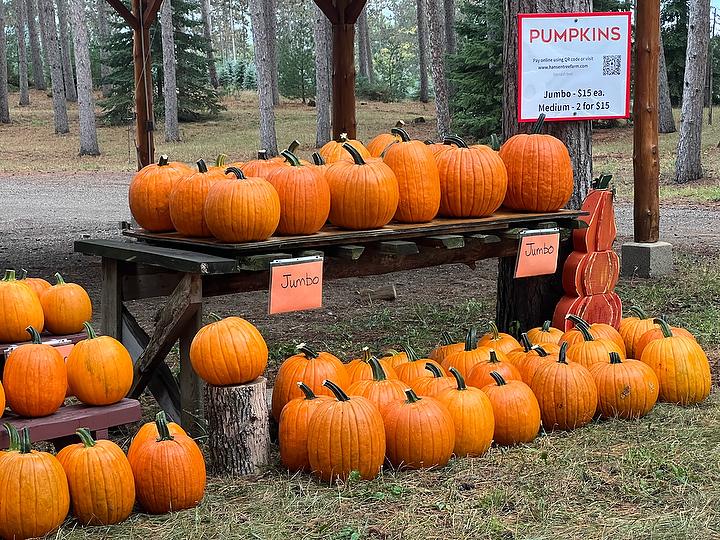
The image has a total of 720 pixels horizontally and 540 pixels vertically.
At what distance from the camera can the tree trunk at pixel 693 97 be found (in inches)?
596

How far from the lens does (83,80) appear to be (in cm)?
2261

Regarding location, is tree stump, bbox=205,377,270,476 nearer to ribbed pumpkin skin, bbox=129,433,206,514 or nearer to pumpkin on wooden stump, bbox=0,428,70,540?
ribbed pumpkin skin, bbox=129,433,206,514

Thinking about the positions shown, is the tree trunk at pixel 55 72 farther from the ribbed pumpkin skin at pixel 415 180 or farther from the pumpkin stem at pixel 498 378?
the pumpkin stem at pixel 498 378

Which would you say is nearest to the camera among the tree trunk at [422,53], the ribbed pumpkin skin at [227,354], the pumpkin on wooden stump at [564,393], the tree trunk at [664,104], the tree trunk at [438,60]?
the ribbed pumpkin skin at [227,354]

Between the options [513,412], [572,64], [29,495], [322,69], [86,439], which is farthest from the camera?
[322,69]

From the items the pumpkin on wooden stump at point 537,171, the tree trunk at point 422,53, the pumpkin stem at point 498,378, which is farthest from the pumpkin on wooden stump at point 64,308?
the tree trunk at point 422,53

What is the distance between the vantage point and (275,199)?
144 inches

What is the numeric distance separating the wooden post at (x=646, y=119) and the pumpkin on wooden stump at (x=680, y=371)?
400 cm

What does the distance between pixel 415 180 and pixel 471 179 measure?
0.33 metres

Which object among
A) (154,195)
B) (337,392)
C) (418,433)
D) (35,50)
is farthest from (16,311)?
(35,50)

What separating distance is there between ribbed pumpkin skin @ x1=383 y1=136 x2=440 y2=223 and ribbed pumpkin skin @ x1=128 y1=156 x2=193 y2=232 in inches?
41.7

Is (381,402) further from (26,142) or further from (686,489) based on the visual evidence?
(26,142)

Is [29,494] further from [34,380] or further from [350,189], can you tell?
[350,189]

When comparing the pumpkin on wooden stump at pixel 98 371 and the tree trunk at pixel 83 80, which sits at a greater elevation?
the tree trunk at pixel 83 80
